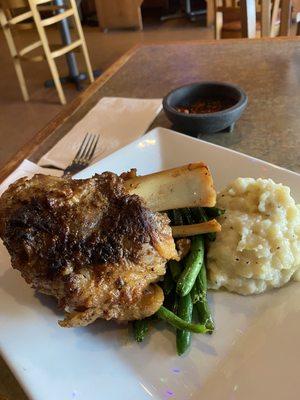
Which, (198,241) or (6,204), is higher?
(6,204)

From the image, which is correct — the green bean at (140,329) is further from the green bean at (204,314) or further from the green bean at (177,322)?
the green bean at (204,314)

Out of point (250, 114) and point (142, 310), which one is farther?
point (250, 114)

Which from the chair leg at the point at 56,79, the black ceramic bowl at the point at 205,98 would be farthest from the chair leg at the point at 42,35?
the black ceramic bowl at the point at 205,98

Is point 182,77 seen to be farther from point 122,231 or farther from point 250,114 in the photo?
point 122,231

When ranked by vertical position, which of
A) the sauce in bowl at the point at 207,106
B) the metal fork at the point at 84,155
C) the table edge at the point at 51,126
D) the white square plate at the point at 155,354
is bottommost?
the white square plate at the point at 155,354

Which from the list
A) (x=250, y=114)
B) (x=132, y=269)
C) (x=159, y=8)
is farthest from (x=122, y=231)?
(x=159, y=8)

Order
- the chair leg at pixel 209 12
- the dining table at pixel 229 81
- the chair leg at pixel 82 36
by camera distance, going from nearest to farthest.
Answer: the dining table at pixel 229 81, the chair leg at pixel 82 36, the chair leg at pixel 209 12

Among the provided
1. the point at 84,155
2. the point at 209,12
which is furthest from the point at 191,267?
the point at 209,12
